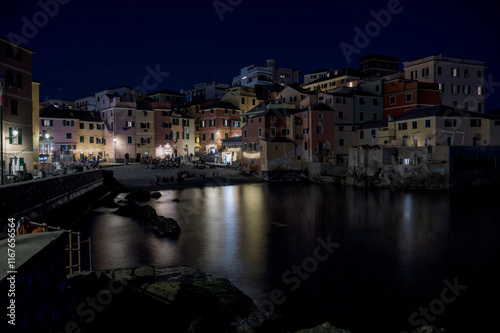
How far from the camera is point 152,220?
27.6 meters

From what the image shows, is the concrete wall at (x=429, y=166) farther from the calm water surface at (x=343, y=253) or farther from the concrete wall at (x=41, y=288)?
the concrete wall at (x=41, y=288)

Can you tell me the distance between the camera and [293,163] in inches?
2402

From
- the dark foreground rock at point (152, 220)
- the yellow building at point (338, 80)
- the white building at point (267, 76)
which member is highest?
the white building at point (267, 76)

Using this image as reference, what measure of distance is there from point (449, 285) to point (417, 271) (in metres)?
2.02

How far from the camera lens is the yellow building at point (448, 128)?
165 ft

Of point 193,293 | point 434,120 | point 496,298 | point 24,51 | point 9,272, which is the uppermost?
point 24,51

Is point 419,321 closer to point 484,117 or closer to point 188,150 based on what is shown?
point 484,117

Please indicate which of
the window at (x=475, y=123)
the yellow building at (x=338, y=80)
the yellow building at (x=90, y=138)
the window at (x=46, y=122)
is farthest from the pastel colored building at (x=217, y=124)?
the window at (x=475, y=123)

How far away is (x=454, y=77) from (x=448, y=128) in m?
20.7

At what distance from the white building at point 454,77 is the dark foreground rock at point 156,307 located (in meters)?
64.5

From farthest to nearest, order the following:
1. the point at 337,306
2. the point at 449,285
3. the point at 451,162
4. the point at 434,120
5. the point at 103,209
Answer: the point at 434,120 < the point at 451,162 < the point at 103,209 < the point at 449,285 < the point at 337,306

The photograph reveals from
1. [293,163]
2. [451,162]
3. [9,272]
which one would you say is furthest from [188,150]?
[9,272]

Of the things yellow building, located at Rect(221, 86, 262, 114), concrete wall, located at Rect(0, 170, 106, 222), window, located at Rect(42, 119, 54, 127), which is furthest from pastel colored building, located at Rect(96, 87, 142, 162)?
concrete wall, located at Rect(0, 170, 106, 222)

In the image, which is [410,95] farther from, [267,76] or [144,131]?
[267,76]
